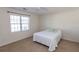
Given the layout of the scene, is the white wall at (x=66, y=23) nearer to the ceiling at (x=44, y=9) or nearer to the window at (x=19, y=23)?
the ceiling at (x=44, y=9)

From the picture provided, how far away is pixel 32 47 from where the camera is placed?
129 centimetres

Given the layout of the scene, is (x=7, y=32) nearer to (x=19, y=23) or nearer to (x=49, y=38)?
(x=19, y=23)

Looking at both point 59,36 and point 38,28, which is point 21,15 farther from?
point 59,36

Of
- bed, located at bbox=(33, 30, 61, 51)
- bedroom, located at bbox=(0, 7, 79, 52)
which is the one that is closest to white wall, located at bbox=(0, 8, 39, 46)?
bedroom, located at bbox=(0, 7, 79, 52)

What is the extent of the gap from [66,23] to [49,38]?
0.42 m

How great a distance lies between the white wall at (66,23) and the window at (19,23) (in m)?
0.30

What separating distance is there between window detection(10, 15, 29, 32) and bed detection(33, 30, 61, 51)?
0.25m

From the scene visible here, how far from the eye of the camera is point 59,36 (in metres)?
1.33

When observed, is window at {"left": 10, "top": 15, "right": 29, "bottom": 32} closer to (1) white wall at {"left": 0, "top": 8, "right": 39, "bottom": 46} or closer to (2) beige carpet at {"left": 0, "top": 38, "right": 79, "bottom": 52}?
(1) white wall at {"left": 0, "top": 8, "right": 39, "bottom": 46}

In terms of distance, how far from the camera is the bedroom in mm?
1208

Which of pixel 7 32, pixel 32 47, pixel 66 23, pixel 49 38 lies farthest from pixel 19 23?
pixel 66 23

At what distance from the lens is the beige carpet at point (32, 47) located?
4.02 ft
